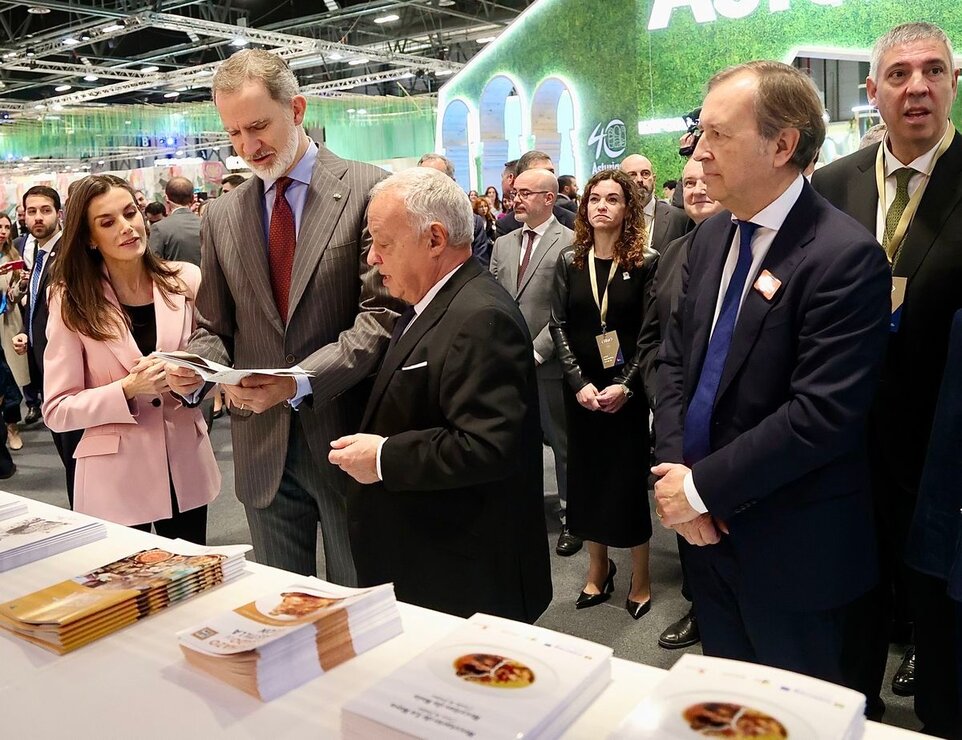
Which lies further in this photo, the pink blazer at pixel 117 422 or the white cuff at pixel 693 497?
the pink blazer at pixel 117 422

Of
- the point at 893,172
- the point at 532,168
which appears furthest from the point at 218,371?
the point at 532,168

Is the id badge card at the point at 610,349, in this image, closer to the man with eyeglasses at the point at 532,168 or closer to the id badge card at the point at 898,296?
the man with eyeglasses at the point at 532,168

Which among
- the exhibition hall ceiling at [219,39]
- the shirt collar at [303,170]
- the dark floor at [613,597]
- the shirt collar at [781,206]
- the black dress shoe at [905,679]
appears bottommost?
the dark floor at [613,597]

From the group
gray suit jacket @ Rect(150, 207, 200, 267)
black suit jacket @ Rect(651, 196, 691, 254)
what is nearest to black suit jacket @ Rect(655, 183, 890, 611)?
black suit jacket @ Rect(651, 196, 691, 254)

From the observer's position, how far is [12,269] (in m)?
5.77

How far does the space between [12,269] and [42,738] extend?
5481mm

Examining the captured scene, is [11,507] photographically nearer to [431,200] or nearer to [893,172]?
[431,200]

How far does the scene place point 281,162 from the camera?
6.75 ft

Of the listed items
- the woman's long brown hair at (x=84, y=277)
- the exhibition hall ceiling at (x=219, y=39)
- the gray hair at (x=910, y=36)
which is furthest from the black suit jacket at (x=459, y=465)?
the exhibition hall ceiling at (x=219, y=39)

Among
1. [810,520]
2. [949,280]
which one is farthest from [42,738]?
[949,280]

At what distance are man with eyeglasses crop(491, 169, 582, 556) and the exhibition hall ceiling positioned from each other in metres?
11.3

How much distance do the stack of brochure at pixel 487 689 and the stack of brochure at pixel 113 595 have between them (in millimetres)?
545

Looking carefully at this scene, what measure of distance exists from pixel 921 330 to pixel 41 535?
1.96 metres

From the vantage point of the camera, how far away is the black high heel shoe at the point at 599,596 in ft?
11.2
